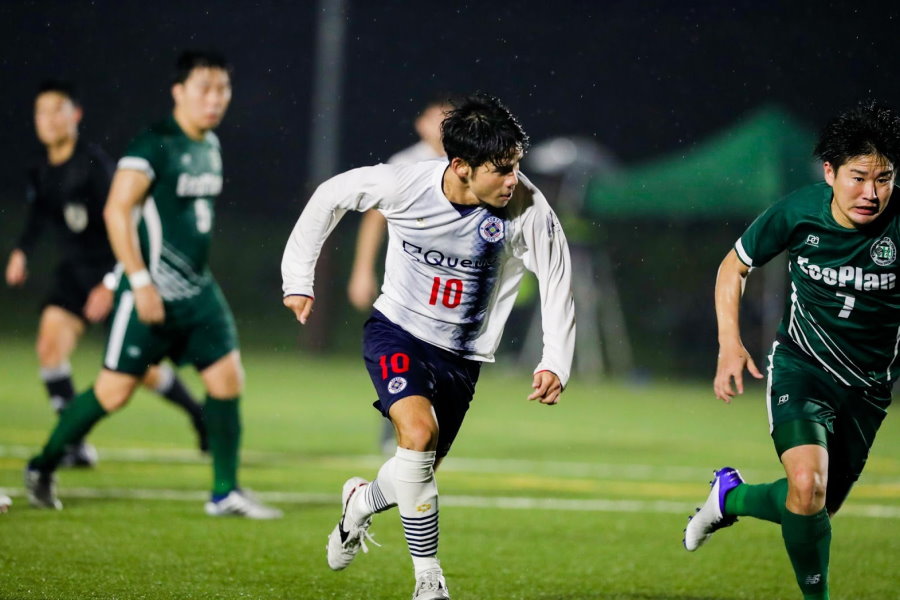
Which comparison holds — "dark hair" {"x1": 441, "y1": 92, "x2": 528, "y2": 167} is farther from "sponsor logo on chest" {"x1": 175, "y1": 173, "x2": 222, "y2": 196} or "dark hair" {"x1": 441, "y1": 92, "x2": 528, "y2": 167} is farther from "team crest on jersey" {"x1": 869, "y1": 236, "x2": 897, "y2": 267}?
"sponsor logo on chest" {"x1": 175, "y1": 173, "x2": 222, "y2": 196}

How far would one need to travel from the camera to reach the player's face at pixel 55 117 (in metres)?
9.63

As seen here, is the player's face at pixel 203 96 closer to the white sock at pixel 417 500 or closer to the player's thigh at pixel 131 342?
the player's thigh at pixel 131 342

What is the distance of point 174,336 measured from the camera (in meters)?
7.76

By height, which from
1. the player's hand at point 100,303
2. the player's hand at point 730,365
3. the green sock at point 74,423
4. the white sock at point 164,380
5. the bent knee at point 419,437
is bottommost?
the white sock at point 164,380

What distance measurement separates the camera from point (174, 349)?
25.6ft

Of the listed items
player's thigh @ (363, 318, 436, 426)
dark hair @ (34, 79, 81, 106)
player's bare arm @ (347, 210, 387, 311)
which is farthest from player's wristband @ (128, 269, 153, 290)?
dark hair @ (34, 79, 81, 106)

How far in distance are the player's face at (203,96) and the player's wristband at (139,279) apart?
0.98 m

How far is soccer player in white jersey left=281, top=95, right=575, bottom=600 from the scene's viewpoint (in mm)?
5340

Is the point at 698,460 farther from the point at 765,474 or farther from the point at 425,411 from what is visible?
the point at 425,411

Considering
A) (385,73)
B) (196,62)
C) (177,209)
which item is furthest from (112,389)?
(385,73)

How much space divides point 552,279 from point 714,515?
1.35 m

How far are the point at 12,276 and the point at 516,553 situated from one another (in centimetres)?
485

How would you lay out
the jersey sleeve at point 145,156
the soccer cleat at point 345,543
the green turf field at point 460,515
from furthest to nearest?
1. the jersey sleeve at point 145,156
2. the green turf field at point 460,515
3. the soccer cleat at point 345,543

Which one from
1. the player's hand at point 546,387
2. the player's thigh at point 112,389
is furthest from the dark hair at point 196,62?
the player's hand at point 546,387
